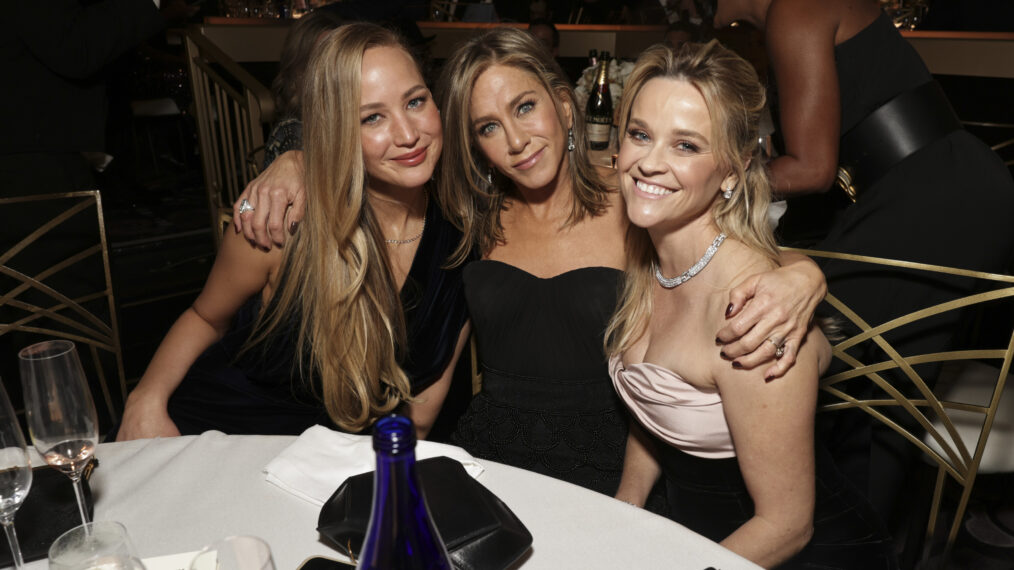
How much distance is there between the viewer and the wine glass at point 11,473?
0.94 m

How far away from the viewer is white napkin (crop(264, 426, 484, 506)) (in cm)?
113

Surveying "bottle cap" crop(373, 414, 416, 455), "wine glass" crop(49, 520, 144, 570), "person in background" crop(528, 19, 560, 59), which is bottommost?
"wine glass" crop(49, 520, 144, 570)

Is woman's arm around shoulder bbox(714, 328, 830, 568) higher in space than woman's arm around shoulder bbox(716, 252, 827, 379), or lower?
lower

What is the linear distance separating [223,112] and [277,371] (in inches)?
112

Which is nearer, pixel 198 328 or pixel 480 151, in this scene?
pixel 198 328

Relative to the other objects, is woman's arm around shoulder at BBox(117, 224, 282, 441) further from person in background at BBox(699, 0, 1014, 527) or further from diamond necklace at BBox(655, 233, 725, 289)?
person in background at BBox(699, 0, 1014, 527)

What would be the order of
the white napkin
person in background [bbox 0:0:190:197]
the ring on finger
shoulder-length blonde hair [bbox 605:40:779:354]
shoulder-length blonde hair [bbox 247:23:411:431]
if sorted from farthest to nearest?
person in background [bbox 0:0:190:197], shoulder-length blonde hair [bbox 247:23:411:431], shoulder-length blonde hair [bbox 605:40:779:354], the ring on finger, the white napkin

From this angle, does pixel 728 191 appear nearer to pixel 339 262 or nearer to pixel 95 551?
pixel 339 262

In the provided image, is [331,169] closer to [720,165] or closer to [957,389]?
[720,165]

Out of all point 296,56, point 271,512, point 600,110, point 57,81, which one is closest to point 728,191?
point 271,512

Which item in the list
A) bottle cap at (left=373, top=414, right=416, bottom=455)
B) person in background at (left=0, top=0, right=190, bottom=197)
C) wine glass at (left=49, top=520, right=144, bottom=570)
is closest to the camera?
bottle cap at (left=373, top=414, right=416, bottom=455)

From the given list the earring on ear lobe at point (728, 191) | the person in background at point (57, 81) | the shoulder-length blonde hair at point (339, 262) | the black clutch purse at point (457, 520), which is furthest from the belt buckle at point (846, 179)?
the person in background at point (57, 81)

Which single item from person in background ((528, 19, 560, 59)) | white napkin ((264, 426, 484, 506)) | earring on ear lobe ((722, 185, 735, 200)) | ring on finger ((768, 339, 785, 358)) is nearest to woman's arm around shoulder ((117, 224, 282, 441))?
white napkin ((264, 426, 484, 506))

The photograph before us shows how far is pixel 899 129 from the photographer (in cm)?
200
